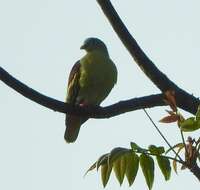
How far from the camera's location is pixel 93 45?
29.2 feet

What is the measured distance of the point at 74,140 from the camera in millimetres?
7777

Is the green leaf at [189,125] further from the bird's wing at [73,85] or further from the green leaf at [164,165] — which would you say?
the bird's wing at [73,85]

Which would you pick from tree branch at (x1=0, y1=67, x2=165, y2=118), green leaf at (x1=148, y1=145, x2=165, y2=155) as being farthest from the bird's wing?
green leaf at (x1=148, y1=145, x2=165, y2=155)

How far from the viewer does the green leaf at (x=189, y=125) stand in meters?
2.10

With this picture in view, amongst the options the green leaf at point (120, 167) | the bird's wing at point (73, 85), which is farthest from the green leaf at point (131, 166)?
the bird's wing at point (73, 85)

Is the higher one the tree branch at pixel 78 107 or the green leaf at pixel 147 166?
the tree branch at pixel 78 107

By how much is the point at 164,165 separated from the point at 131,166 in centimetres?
15

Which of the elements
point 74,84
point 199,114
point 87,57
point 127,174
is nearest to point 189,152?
point 199,114

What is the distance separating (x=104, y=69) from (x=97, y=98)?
0.40m

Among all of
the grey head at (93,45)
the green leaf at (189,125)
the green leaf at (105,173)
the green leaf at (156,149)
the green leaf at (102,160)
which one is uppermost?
the grey head at (93,45)

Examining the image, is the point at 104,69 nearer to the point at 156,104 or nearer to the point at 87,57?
the point at 87,57

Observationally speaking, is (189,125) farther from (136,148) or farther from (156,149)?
(136,148)

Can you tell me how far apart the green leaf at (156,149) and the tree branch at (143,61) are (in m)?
0.64

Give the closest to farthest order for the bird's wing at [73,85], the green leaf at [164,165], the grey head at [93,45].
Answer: the green leaf at [164,165] < the bird's wing at [73,85] < the grey head at [93,45]
